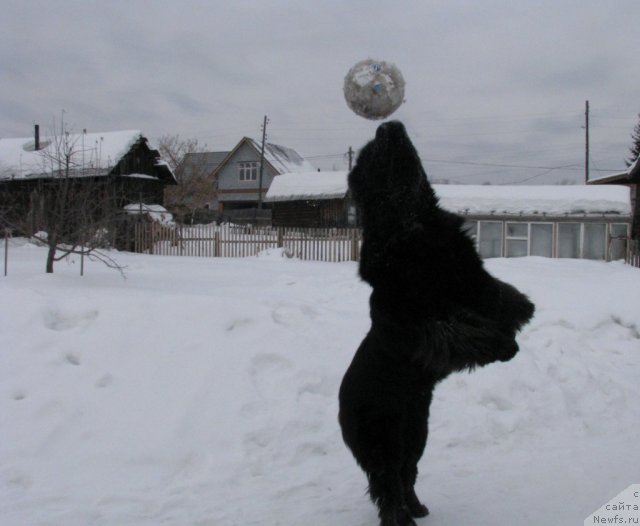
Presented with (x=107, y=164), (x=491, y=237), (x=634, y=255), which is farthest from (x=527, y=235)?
(x=107, y=164)

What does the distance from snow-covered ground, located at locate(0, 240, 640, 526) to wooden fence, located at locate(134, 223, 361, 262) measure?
13668 millimetres

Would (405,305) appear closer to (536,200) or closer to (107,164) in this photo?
(536,200)

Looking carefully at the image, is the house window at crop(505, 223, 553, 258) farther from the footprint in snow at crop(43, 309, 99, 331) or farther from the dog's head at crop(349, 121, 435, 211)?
the dog's head at crop(349, 121, 435, 211)

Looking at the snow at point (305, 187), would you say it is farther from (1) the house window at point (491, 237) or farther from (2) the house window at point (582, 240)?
(2) the house window at point (582, 240)

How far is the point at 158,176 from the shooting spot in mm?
32375

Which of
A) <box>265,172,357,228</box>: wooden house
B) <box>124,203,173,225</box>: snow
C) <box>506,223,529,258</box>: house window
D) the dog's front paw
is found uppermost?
<box>265,172,357,228</box>: wooden house

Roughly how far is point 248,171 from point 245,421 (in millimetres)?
46650

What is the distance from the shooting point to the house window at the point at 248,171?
49500 millimetres

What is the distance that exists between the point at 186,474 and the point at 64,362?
1665mm

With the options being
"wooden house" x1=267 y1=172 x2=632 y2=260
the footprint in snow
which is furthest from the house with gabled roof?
the footprint in snow

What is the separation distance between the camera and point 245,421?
4.41m

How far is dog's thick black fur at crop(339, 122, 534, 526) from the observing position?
7.75 feet

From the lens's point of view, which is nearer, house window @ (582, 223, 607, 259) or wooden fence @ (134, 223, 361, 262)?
wooden fence @ (134, 223, 361, 262)

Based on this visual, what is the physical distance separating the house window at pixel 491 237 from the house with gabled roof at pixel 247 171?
1077 inches
